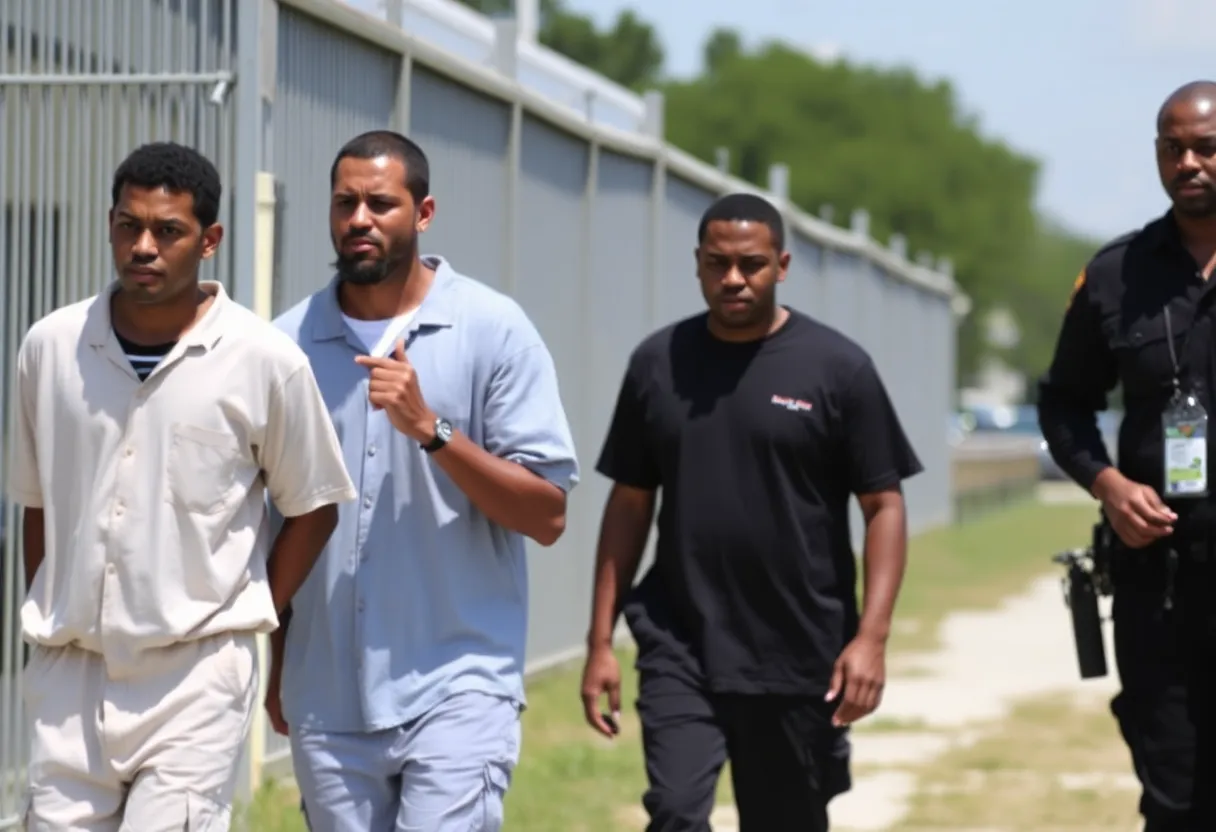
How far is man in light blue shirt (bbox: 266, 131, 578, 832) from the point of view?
516 cm

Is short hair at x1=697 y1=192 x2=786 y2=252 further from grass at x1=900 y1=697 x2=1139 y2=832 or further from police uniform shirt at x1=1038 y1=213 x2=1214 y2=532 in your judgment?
grass at x1=900 y1=697 x2=1139 y2=832

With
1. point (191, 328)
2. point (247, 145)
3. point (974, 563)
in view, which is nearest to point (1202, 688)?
point (191, 328)

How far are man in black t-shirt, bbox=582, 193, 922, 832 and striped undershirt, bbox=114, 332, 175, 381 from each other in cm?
176

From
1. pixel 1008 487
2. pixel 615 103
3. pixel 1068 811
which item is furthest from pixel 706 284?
pixel 1008 487

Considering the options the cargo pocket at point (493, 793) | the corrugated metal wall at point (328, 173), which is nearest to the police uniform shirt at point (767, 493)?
the cargo pocket at point (493, 793)

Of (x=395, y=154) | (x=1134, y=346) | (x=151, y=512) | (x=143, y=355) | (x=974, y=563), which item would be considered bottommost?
(x=974, y=563)

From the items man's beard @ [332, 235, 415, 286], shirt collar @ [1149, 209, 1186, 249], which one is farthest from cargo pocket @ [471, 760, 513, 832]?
shirt collar @ [1149, 209, 1186, 249]

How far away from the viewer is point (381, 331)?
210 inches

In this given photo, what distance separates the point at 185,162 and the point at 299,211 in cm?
436

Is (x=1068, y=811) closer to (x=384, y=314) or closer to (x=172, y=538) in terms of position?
(x=384, y=314)

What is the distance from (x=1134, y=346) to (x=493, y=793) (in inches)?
80.0

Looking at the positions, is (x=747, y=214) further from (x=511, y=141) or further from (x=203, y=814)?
(x=511, y=141)

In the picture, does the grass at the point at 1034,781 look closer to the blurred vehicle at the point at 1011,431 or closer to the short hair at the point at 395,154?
the short hair at the point at 395,154

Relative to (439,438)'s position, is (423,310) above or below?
above
